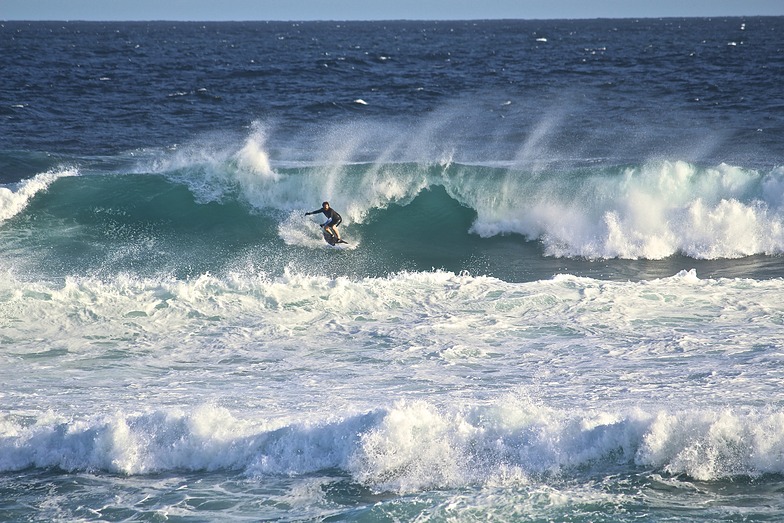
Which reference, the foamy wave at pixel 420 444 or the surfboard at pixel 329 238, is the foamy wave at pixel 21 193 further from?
the foamy wave at pixel 420 444

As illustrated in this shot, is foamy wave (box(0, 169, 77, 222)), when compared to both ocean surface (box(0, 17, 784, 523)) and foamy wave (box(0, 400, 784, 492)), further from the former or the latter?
foamy wave (box(0, 400, 784, 492))

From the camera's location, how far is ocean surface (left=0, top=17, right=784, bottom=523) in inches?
331

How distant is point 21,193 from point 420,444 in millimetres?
14217

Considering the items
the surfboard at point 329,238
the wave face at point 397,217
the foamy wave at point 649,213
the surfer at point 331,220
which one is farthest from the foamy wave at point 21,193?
the foamy wave at point 649,213

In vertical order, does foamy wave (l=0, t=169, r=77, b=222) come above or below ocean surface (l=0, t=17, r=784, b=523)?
above

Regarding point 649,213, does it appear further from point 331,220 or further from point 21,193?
point 21,193

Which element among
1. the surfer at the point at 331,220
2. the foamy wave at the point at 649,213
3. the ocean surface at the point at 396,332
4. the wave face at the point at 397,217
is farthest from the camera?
the foamy wave at the point at 649,213

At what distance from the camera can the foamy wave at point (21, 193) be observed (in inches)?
746

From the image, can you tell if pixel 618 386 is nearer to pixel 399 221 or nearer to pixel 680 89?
pixel 399 221

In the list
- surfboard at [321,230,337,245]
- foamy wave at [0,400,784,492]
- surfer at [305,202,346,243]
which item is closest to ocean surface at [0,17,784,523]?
foamy wave at [0,400,784,492]

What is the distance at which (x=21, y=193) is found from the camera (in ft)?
64.7

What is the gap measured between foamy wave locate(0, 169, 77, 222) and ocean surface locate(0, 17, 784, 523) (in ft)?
0.29

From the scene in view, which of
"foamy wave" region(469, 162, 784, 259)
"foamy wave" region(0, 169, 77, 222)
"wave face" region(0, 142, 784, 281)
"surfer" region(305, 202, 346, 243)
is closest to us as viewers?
"surfer" region(305, 202, 346, 243)

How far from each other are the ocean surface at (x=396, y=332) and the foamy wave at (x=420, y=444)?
0.03m
